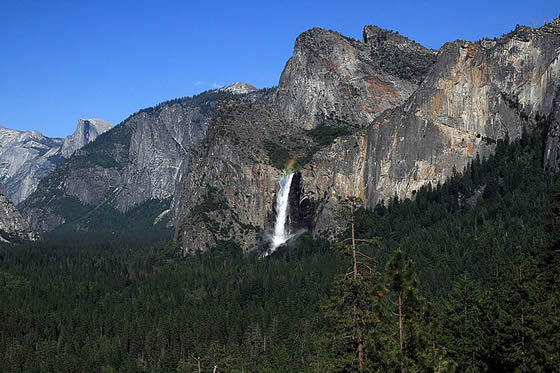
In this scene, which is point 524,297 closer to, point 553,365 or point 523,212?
point 553,365

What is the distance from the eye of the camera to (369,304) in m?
49.4

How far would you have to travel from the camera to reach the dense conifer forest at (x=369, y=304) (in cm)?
5019

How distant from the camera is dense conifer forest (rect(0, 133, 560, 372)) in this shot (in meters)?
50.2

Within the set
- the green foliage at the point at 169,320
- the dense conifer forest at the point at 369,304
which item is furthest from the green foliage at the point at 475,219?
the green foliage at the point at 169,320

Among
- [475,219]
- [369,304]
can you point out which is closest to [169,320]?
[475,219]

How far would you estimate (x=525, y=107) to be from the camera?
19575 cm

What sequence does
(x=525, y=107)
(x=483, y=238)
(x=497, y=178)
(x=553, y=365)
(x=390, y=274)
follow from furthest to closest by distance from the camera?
(x=525, y=107)
(x=497, y=178)
(x=483, y=238)
(x=553, y=365)
(x=390, y=274)

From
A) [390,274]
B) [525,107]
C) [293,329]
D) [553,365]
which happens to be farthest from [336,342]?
[525,107]

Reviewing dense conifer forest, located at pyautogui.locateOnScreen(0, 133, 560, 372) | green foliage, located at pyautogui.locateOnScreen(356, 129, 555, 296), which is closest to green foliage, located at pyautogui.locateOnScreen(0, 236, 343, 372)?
dense conifer forest, located at pyautogui.locateOnScreen(0, 133, 560, 372)

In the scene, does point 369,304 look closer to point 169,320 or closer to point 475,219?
point 169,320

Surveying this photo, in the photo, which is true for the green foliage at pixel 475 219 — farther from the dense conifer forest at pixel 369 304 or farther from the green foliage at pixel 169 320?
the green foliage at pixel 169 320

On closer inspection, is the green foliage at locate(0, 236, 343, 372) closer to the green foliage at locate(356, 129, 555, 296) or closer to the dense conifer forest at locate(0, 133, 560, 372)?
the dense conifer forest at locate(0, 133, 560, 372)

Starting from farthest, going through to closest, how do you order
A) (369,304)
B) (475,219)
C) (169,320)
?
(475,219) < (169,320) < (369,304)

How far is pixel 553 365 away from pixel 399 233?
127 m
